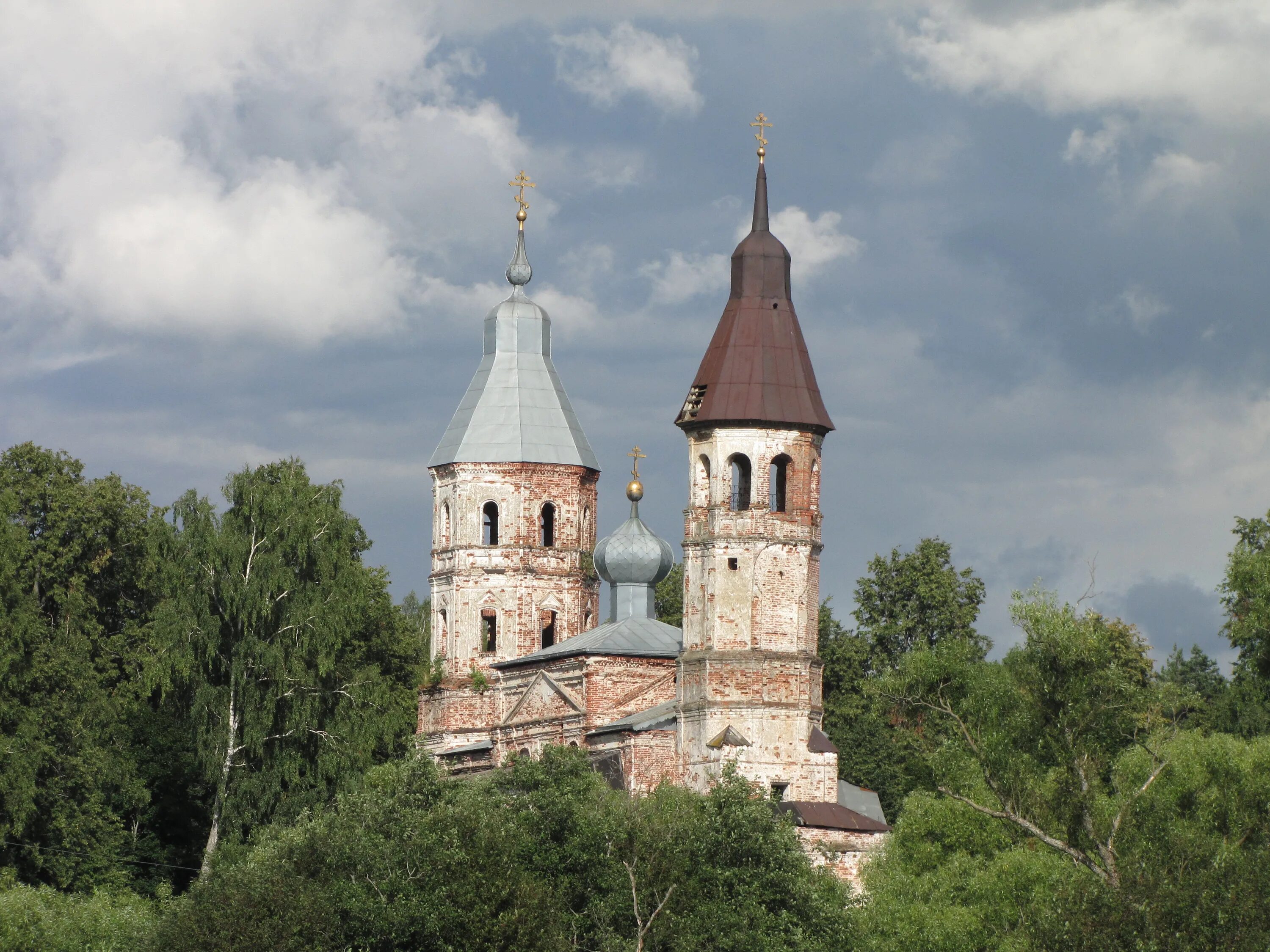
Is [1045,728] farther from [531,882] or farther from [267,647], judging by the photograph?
[267,647]

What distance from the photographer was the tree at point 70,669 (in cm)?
4884

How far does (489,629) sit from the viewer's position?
2320 inches

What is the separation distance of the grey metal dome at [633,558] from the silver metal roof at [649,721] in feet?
16.8

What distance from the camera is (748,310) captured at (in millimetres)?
48188

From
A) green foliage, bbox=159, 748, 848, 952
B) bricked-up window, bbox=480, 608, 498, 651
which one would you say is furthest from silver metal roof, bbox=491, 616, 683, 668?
green foliage, bbox=159, 748, 848, 952

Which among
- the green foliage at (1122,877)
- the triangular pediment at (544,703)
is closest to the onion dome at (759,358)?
the triangular pediment at (544,703)

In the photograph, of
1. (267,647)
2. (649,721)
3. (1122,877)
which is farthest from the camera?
(267,647)

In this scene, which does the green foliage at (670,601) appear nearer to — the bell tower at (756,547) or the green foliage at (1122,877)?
the bell tower at (756,547)

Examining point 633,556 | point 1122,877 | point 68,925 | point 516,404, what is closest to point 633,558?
point 633,556

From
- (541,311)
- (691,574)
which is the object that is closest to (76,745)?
(691,574)

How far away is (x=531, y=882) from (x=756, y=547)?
1359 centimetres

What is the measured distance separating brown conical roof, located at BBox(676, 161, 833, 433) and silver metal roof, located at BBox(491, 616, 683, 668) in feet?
18.9

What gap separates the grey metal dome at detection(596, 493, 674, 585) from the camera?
5578cm

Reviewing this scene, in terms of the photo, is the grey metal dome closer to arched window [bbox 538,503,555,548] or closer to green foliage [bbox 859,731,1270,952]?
arched window [bbox 538,503,555,548]
